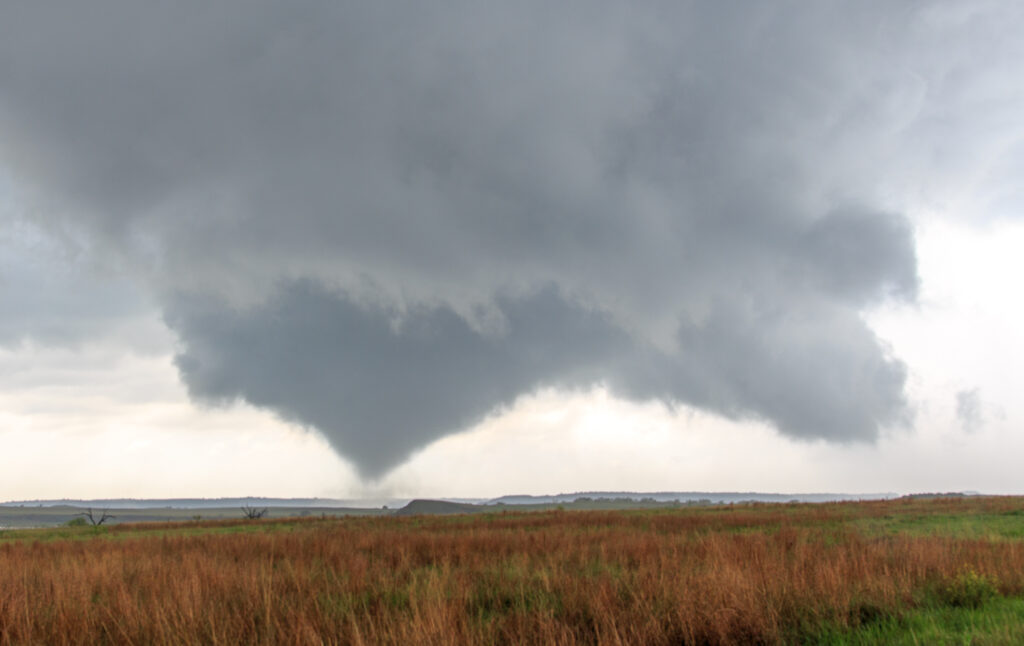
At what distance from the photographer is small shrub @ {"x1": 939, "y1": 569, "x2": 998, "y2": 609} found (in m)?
7.59

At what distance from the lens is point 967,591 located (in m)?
7.89

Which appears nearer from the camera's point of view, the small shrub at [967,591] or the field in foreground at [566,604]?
the field in foreground at [566,604]

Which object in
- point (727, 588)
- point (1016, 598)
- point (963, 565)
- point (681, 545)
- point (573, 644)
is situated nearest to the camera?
point (573, 644)

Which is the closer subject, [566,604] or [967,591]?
[566,604]

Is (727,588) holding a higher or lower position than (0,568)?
higher

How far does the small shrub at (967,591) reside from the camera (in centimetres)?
759

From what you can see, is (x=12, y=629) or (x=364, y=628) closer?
(x=364, y=628)

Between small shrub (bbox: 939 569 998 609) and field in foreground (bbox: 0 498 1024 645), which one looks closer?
field in foreground (bbox: 0 498 1024 645)

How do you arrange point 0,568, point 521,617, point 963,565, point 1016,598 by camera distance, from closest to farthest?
point 521,617
point 1016,598
point 963,565
point 0,568

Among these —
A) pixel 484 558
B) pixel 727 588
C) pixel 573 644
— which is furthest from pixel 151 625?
pixel 484 558

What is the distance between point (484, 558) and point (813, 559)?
6.81m

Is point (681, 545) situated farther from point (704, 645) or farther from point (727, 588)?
point (704, 645)

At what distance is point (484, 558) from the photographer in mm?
13352

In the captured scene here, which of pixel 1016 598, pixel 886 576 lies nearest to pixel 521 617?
pixel 886 576
